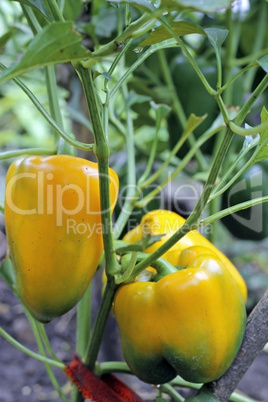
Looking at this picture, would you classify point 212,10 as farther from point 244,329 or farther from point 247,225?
point 247,225

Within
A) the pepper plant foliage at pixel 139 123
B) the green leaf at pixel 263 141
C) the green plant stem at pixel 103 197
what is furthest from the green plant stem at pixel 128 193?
the green leaf at pixel 263 141

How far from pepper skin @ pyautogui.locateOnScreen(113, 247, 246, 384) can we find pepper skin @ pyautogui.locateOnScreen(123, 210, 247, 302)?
0.06m

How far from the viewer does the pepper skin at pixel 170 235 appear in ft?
1.78

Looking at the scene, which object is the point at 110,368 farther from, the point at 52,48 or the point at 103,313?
the point at 52,48

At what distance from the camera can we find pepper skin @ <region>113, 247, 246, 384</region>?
0.45m

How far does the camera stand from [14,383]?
960 millimetres

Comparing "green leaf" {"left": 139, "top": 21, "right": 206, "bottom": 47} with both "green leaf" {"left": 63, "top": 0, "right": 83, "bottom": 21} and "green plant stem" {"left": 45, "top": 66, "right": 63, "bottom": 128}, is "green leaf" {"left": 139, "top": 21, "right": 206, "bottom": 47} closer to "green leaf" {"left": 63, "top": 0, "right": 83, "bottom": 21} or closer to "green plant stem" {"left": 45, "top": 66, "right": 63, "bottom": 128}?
"green plant stem" {"left": 45, "top": 66, "right": 63, "bottom": 128}

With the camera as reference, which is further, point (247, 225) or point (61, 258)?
point (247, 225)

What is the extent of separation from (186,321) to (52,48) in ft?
0.91

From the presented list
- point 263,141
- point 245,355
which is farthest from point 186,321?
point 263,141

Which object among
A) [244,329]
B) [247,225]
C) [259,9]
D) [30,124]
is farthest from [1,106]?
[244,329]

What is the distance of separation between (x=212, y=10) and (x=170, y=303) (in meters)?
0.28

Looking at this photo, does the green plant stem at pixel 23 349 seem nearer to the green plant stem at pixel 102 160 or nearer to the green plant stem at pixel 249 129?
the green plant stem at pixel 102 160

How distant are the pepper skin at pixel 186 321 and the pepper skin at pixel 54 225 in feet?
0.19
